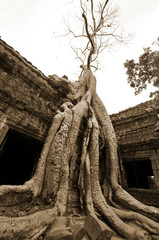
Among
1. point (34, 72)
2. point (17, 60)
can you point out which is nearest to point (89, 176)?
point (34, 72)

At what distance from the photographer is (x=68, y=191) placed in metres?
1.99

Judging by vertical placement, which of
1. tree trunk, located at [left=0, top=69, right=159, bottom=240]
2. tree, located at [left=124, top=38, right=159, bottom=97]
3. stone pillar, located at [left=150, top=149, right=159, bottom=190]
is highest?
tree, located at [left=124, top=38, right=159, bottom=97]

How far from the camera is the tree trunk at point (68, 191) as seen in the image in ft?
4.30

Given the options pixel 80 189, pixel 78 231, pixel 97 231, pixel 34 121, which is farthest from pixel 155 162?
pixel 34 121

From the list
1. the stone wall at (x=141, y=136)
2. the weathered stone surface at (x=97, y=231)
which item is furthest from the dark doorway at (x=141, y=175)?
the weathered stone surface at (x=97, y=231)

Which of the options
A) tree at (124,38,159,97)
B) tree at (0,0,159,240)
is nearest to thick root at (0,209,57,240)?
tree at (0,0,159,240)

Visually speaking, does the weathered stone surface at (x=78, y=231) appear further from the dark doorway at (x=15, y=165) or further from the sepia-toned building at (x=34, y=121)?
the dark doorway at (x=15, y=165)

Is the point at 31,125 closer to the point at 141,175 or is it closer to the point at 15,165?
the point at 15,165

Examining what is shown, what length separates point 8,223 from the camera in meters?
1.17

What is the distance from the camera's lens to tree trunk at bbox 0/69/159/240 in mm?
1311

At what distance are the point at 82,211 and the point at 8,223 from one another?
3.69ft

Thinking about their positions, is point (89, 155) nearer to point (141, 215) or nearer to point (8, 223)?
point (141, 215)

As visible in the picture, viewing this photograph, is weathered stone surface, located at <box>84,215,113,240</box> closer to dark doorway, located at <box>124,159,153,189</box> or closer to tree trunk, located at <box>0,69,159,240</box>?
tree trunk, located at <box>0,69,159,240</box>

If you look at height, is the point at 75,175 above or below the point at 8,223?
above
